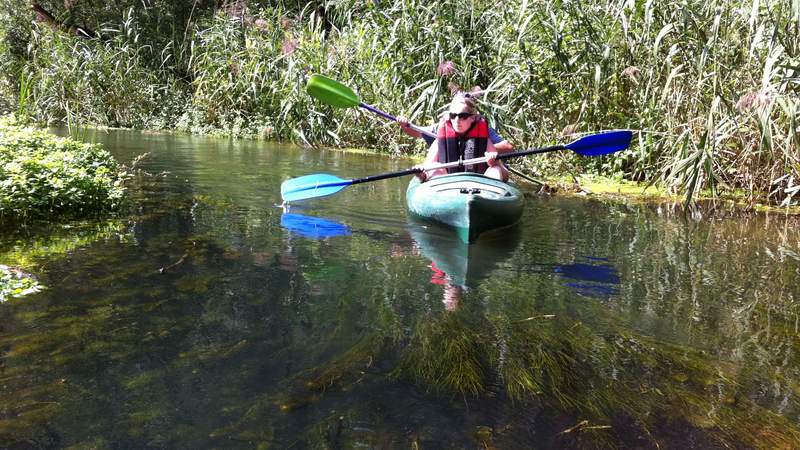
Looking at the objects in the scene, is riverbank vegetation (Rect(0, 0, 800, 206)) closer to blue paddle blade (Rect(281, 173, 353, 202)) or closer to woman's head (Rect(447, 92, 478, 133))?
woman's head (Rect(447, 92, 478, 133))

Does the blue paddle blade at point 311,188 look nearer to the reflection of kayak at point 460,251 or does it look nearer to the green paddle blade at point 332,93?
the reflection of kayak at point 460,251

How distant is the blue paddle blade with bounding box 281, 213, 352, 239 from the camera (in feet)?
16.0

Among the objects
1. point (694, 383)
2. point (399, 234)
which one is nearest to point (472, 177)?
point (399, 234)

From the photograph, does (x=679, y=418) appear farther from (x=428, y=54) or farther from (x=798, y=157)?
(x=428, y=54)

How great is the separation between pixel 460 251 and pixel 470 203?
33 cm

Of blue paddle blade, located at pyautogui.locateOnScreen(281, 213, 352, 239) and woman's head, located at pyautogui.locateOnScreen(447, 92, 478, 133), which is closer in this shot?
blue paddle blade, located at pyautogui.locateOnScreen(281, 213, 352, 239)

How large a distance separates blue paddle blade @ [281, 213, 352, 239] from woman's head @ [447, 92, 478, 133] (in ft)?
4.03

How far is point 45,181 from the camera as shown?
166 inches

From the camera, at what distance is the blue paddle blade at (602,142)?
5.79 meters

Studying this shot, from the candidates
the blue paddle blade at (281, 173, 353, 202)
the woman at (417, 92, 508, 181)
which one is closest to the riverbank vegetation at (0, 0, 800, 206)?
the woman at (417, 92, 508, 181)

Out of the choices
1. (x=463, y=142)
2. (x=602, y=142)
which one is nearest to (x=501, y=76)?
(x=602, y=142)

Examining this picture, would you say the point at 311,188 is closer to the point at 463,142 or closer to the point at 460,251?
the point at 463,142

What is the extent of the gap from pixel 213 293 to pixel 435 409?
148 cm

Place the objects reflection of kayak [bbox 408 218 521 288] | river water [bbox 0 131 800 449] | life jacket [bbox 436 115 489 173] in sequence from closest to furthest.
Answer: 1. river water [bbox 0 131 800 449]
2. reflection of kayak [bbox 408 218 521 288]
3. life jacket [bbox 436 115 489 173]
